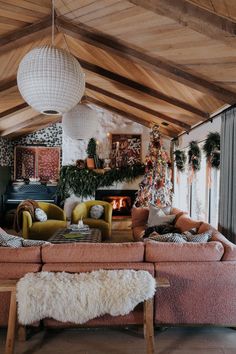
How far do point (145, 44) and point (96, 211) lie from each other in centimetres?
414

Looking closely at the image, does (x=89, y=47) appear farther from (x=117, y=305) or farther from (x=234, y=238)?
(x=117, y=305)

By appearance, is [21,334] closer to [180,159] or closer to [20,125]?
[180,159]

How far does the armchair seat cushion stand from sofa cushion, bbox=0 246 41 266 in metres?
3.31

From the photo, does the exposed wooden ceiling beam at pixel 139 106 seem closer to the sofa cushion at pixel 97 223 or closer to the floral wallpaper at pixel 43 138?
the sofa cushion at pixel 97 223

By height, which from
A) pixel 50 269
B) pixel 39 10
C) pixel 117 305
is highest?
pixel 39 10

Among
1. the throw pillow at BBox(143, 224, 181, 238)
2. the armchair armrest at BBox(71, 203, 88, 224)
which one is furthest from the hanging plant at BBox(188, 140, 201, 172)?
the armchair armrest at BBox(71, 203, 88, 224)

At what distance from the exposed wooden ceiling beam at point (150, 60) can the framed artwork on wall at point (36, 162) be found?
5646 mm

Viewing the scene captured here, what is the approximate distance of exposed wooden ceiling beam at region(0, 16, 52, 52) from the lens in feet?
12.2

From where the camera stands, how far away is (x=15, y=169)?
9.24 meters

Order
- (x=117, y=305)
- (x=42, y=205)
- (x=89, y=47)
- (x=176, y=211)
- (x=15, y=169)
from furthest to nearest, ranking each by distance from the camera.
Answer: (x=15, y=169) < (x=42, y=205) < (x=176, y=211) < (x=89, y=47) < (x=117, y=305)

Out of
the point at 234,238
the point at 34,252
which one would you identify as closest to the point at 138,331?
the point at 34,252

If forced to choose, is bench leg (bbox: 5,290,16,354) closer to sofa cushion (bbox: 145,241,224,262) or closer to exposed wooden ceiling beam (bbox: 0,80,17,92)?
sofa cushion (bbox: 145,241,224,262)

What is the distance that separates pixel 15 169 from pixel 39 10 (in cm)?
652

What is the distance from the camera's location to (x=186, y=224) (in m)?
4.47
